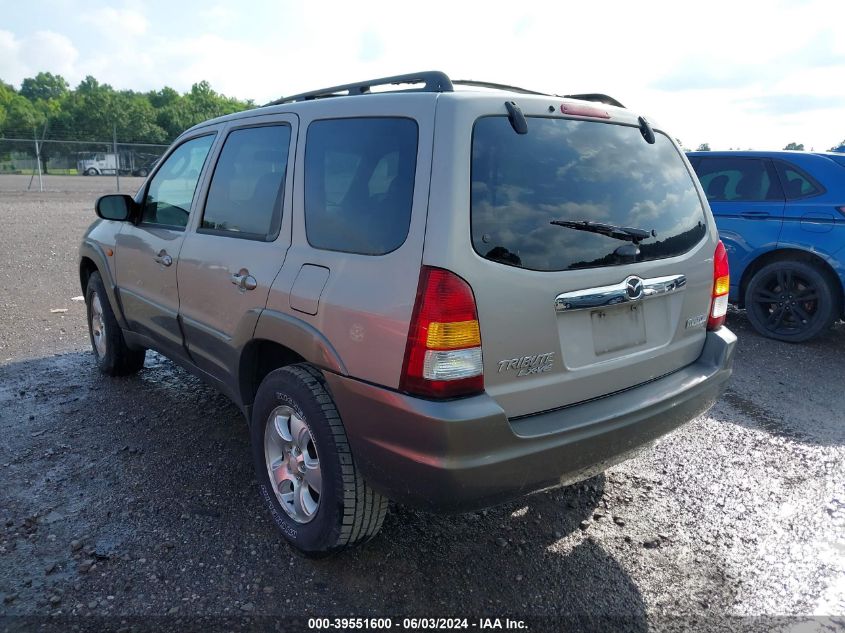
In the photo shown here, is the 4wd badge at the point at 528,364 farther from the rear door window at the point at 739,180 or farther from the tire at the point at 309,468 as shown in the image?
the rear door window at the point at 739,180

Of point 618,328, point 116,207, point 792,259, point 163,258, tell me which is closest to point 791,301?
point 792,259

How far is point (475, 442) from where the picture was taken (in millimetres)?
2098

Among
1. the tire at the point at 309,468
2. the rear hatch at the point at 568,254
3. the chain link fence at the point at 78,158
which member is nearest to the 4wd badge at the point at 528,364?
the rear hatch at the point at 568,254

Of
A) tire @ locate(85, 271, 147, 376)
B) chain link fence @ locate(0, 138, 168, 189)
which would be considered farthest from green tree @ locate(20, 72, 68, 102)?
tire @ locate(85, 271, 147, 376)

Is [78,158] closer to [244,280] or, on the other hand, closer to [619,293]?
[244,280]

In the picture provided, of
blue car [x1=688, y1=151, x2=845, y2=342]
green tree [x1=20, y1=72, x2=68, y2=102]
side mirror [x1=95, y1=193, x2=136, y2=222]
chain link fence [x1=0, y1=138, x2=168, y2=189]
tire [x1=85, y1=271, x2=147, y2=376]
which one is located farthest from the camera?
green tree [x1=20, y1=72, x2=68, y2=102]

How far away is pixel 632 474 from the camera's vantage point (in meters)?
3.54

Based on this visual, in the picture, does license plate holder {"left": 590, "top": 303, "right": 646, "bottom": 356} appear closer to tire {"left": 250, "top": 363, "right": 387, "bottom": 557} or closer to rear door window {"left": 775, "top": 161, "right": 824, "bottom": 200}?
tire {"left": 250, "top": 363, "right": 387, "bottom": 557}

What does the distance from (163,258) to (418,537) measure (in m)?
2.17

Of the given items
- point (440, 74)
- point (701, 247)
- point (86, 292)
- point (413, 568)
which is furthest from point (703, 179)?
point (86, 292)

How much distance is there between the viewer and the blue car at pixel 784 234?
5.73m

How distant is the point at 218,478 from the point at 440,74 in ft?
7.69

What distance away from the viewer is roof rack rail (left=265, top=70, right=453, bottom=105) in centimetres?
242

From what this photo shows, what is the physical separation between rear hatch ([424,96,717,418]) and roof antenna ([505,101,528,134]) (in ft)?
0.07
